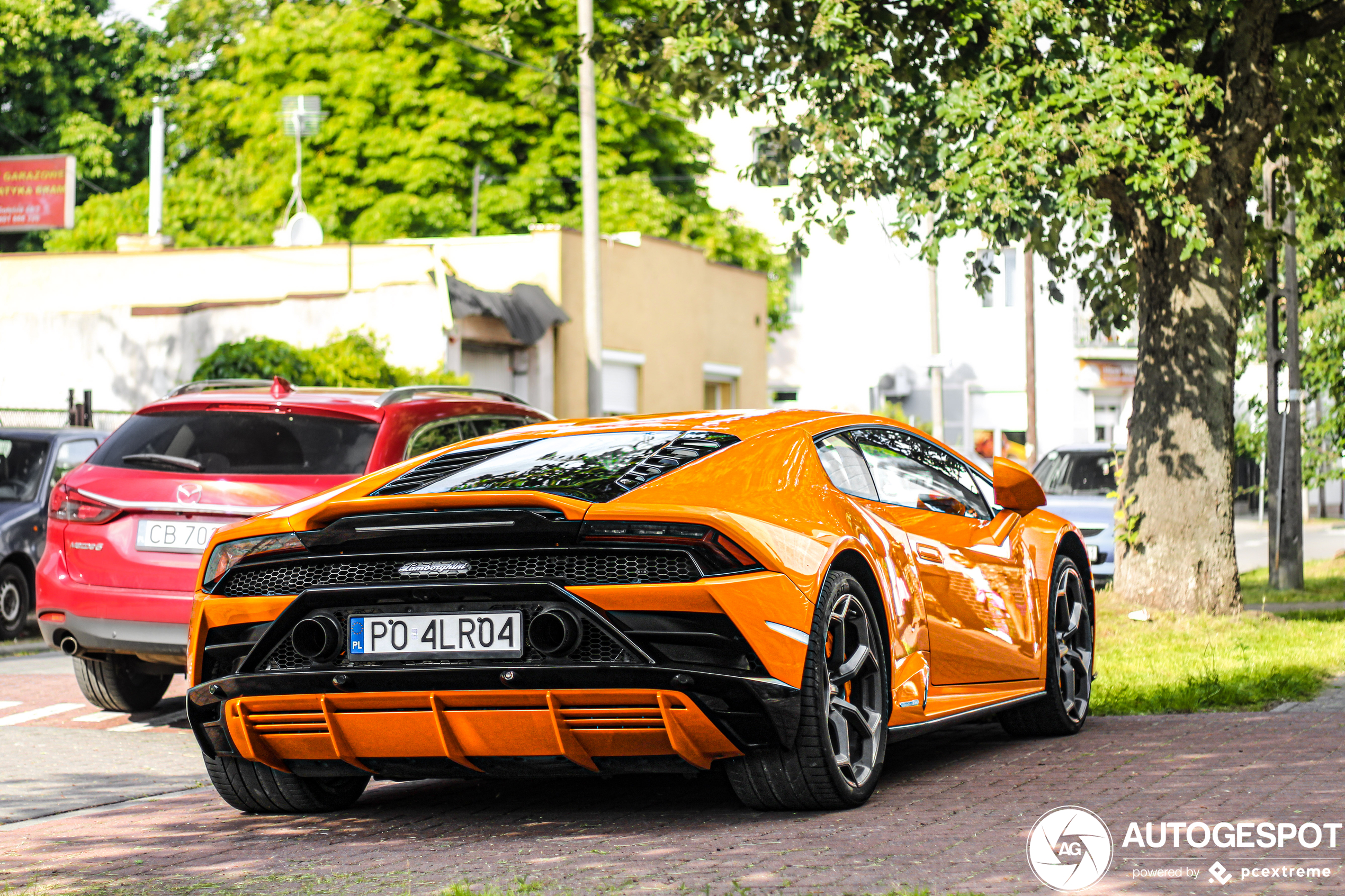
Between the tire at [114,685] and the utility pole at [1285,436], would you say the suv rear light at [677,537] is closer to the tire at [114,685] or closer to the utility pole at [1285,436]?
the tire at [114,685]

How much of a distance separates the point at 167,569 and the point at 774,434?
3610 mm

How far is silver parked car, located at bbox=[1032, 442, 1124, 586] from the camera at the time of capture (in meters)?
16.0

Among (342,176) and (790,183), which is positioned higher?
(342,176)

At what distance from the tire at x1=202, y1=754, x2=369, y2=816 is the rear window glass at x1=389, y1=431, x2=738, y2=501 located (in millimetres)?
1064

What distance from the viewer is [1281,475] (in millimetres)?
18297

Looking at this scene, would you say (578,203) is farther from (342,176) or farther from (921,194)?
(921,194)

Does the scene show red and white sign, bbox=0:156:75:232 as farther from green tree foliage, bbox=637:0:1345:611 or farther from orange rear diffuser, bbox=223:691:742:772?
orange rear diffuser, bbox=223:691:742:772

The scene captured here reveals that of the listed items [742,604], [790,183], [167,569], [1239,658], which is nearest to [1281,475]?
[790,183]

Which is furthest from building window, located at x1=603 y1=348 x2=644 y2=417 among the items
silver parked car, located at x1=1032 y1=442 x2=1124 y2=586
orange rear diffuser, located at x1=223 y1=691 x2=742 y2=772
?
orange rear diffuser, located at x1=223 y1=691 x2=742 y2=772

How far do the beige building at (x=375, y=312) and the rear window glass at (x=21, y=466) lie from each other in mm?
9208

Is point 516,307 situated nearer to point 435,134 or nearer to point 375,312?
point 375,312

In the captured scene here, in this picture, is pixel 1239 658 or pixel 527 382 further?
pixel 527 382

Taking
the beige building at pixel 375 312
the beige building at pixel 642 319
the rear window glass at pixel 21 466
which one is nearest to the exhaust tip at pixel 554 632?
the rear window glass at pixel 21 466

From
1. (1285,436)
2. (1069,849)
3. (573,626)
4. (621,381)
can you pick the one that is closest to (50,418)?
(621,381)
